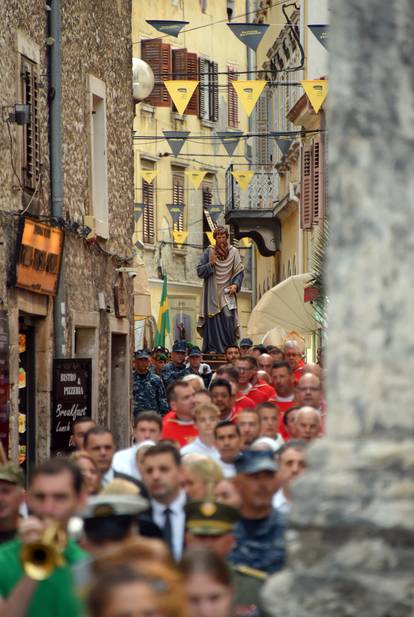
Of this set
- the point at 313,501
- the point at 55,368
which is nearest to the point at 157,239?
the point at 55,368

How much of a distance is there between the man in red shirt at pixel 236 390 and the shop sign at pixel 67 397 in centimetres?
160

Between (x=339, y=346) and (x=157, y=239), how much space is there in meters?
48.3

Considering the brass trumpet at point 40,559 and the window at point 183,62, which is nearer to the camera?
the brass trumpet at point 40,559

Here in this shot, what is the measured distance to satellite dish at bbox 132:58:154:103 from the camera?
28609mm

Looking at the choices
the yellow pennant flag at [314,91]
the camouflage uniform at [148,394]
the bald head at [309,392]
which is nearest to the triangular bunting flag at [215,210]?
the yellow pennant flag at [314,91]

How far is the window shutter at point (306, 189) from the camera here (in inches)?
1655

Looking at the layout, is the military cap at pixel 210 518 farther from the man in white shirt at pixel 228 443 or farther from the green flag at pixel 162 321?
the green flag at pixel 162 321

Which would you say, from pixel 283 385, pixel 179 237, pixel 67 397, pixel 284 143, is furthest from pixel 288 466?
pixel 179 237

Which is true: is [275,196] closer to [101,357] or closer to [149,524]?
[101,357]

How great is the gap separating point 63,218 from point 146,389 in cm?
421

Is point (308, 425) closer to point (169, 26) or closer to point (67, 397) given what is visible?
point (67, 397)

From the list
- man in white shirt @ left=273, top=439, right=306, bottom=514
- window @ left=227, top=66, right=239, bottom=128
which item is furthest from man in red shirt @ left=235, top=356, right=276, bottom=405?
window @ left=227, top=66, right=239, bottom=128

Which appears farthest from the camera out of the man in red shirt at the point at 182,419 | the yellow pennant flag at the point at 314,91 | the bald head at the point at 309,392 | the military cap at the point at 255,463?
the yellow pennant flag at the point at 314,91

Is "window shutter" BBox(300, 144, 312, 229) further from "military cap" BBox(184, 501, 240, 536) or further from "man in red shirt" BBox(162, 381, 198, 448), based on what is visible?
"military cap" BBox(184, 501, 240, 536)
